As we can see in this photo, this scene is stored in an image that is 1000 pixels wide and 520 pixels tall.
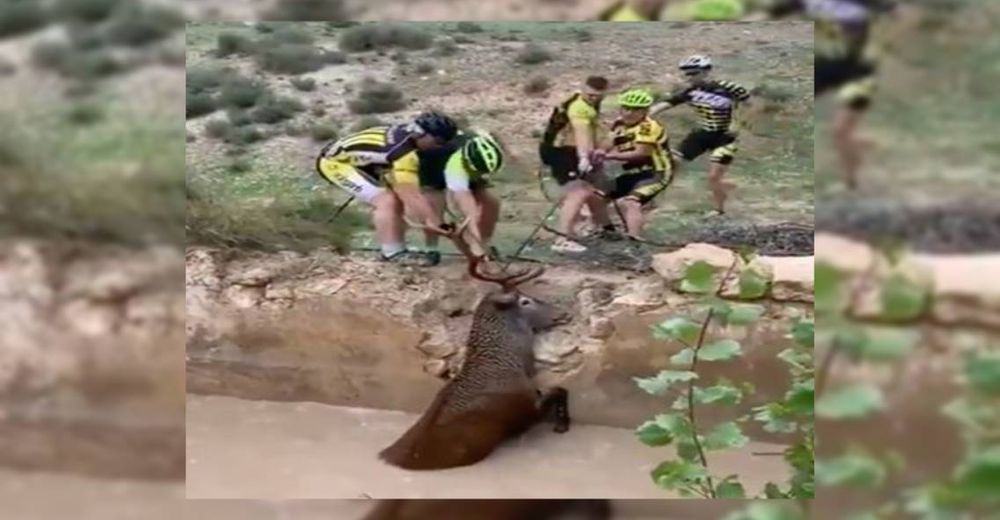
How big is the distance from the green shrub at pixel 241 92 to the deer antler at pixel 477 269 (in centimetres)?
31

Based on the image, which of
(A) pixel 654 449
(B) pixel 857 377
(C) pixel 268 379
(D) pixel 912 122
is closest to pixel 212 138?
(C) pixel 268 379

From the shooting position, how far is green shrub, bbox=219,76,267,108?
1855mm

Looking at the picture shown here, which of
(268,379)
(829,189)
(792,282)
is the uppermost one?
(829,189)

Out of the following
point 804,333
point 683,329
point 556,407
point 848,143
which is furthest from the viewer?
point 556,407

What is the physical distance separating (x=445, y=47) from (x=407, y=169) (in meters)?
0.20

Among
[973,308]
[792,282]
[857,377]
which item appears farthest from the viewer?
[792,282]

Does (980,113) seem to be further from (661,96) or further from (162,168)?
(162,168)

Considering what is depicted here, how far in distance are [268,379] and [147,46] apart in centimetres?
57

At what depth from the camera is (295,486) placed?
1.89 m

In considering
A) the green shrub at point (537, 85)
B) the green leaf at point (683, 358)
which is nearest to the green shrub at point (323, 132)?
the green shrub at point (537, 85)

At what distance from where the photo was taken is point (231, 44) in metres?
1.83

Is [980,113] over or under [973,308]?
over

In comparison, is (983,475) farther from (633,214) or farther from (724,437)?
(633,214)

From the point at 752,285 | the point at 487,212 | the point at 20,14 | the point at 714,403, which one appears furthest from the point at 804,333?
the point at 20,14
